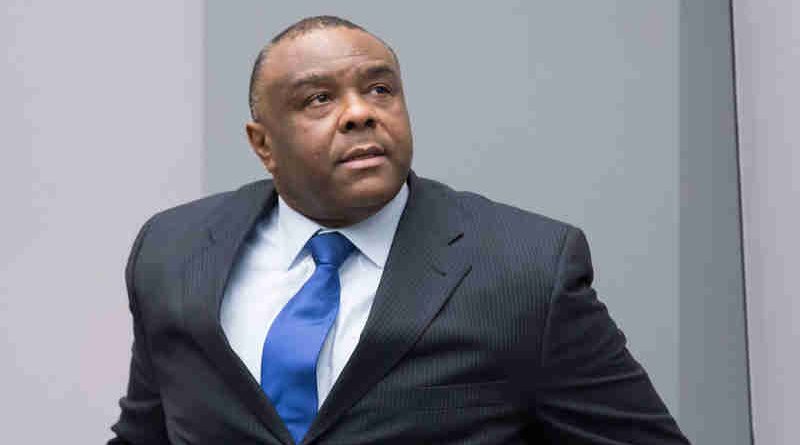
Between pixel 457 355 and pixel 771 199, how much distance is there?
2.25 ft

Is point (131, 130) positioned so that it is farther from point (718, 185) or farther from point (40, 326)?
point (718, 185)

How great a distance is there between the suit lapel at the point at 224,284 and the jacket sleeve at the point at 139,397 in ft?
0.30

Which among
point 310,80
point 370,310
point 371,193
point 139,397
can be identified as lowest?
point 139,397

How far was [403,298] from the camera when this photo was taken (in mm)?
1243

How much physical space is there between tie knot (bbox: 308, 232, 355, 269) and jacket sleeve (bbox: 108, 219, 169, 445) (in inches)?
8.3

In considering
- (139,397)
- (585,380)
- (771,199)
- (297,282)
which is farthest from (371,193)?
(771,199)

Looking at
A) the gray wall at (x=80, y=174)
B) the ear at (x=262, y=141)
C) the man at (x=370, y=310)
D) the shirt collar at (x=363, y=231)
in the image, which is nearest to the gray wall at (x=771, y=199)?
the man at (x=370, y=310)

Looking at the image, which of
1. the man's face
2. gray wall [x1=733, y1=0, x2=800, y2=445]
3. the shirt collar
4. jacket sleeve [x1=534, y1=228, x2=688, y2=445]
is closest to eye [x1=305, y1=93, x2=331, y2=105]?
the man's face

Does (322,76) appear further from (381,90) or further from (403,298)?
(403,298)

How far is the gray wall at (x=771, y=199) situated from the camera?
1.67 metres

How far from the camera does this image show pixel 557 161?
188cm

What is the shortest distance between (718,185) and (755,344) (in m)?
0.22

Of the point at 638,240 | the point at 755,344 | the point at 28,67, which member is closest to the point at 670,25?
the point at 638,240

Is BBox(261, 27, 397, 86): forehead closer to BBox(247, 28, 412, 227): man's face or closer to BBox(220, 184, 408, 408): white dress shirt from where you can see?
BBox(247, 28, 412, 227): man's face
